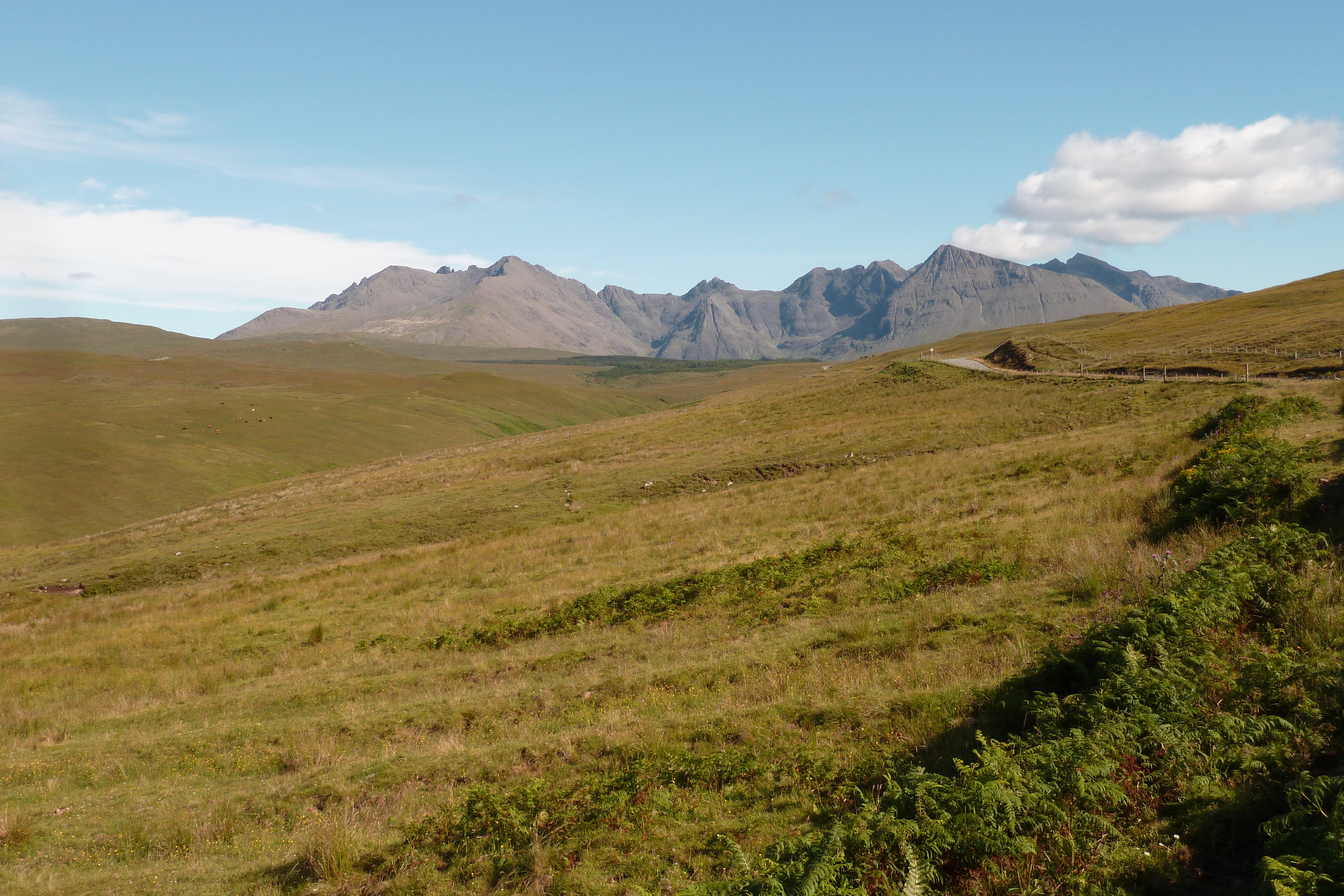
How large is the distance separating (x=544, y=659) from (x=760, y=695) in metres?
6.65

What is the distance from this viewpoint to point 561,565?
27.7 m

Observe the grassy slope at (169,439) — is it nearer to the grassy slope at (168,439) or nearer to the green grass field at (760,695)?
the grassy slope at (168,439)

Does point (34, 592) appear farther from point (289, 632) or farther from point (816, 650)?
point (816, 650)

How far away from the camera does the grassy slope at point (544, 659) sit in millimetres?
9773

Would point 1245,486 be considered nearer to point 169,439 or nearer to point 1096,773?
point 1096,773

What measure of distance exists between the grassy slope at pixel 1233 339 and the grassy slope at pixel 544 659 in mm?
17810

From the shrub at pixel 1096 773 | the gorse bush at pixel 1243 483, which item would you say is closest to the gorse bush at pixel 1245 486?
the gorse bush at pixel 1243 483

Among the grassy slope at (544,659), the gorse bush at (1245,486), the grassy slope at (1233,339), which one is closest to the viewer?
the grassy slope at (544,659)

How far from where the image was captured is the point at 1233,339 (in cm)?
7012

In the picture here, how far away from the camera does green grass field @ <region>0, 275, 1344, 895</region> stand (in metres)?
7.03

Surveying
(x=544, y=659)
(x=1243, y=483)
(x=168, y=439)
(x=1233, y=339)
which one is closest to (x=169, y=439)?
(x=168, y=439)

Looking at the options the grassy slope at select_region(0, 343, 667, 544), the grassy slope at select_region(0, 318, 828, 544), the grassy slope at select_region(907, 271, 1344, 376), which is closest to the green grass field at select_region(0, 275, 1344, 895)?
the grassy slope at select_region(907, 271, 1344, 376)

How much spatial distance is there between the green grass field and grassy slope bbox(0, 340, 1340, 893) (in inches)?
3.7

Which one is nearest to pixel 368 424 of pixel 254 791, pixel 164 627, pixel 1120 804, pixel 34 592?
pixel 34 592
